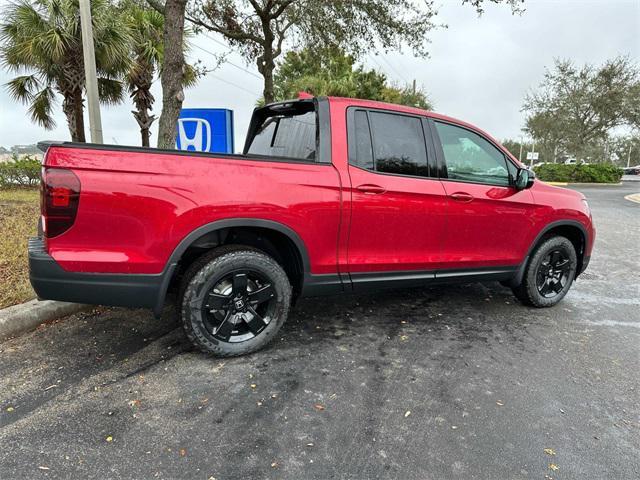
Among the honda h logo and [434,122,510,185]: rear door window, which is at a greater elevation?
the honda h logo

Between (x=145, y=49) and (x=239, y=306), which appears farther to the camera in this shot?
(x=145, y=49)

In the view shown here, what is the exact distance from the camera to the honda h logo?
5969 mm

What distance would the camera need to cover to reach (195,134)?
604 centimetres

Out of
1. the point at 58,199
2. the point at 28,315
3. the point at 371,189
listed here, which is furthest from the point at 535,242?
the point at 28,315

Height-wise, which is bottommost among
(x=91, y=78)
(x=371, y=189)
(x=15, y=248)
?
(x=15, y=248)

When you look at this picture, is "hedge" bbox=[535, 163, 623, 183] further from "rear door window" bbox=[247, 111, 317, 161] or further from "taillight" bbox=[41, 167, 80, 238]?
"taillight" bbox=[41, 167, 80, 238]

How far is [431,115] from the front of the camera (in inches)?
148

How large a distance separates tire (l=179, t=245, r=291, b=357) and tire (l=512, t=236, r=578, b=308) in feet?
8.31

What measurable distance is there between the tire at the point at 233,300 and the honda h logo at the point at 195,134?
3.36m

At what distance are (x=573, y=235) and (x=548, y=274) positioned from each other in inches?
21.1

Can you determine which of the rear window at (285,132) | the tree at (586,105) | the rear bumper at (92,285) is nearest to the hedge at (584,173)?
the tree at (586,105)

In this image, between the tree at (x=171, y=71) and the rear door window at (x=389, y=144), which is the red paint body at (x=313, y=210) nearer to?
the rear door window at (x=389, y=144)

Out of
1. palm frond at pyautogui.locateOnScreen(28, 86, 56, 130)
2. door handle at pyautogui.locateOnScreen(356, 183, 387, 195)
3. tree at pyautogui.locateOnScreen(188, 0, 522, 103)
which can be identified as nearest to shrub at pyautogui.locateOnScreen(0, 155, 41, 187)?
palm frond at pyautogui.locateOnScreen(28, 86, 56, 130)

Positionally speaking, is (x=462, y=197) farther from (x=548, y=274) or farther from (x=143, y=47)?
(x=143, y=47)
